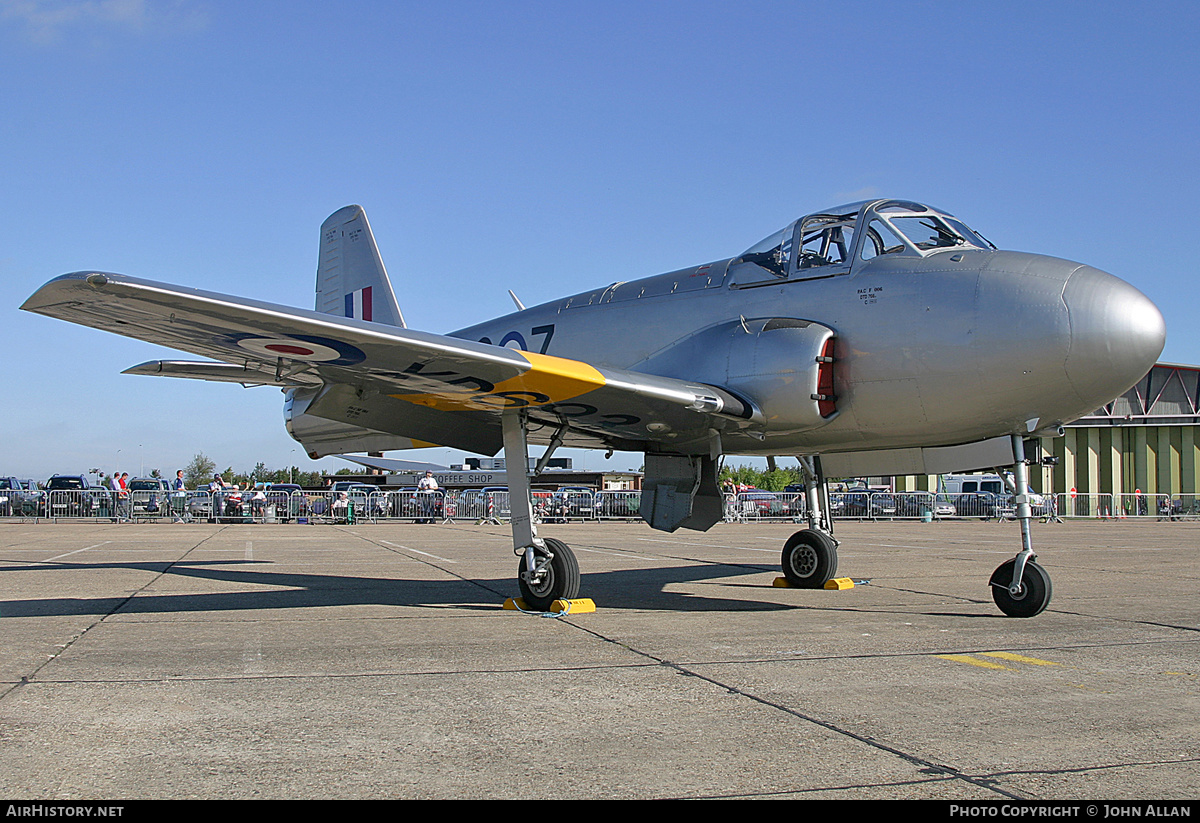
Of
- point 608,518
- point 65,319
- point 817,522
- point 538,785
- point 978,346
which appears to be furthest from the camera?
point 608,518

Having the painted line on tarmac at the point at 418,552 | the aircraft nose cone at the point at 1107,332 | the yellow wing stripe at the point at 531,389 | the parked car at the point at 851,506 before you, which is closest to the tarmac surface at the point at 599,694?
the yellow wing stripe at the point at 531,389

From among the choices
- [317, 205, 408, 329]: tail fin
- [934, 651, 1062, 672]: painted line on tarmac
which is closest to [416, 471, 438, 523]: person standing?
[317, 205, 408, 329]: tail fin

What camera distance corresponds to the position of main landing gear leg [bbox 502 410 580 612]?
8.07 m

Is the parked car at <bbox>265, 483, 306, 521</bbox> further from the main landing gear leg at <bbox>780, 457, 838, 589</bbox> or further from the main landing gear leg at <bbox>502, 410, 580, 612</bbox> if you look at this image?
the main landing gear leg at <bbox>502, 410, 580, 612</bbox>

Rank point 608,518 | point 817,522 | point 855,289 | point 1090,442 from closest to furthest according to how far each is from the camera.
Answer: point 855,289
point 817,522
point 608,518
point 1090,442

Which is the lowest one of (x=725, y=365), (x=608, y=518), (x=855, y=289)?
(x=608, y=518)

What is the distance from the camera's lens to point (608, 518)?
128 ft

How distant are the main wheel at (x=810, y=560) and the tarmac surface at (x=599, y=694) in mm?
419

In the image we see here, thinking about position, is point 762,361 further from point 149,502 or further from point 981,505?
point 981,505

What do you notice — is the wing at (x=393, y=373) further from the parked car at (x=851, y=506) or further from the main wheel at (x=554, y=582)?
the parked car at (x=851, y=506)

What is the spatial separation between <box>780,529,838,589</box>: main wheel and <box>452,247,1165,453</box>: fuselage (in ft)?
5.64
